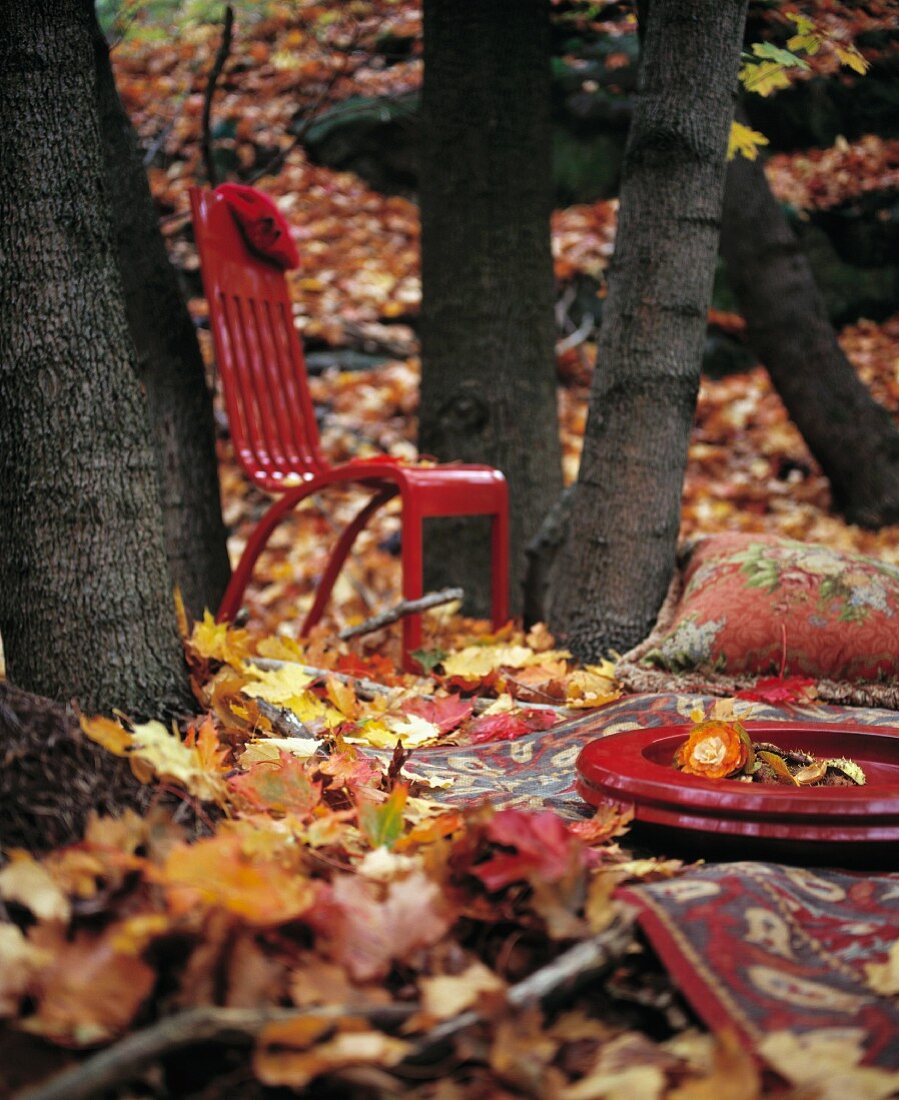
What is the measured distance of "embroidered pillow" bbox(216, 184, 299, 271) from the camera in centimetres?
339

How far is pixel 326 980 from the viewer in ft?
3.27

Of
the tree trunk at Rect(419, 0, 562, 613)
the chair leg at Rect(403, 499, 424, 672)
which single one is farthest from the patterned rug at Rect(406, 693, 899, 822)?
the tree trunk at Rect(419, 0, 562, 613)

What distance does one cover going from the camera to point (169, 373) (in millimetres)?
3311

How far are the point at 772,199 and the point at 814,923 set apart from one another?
15.8 feet

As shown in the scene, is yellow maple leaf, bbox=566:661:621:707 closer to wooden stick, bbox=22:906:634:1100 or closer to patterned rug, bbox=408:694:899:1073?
patterned rug, bbox=408:694:899:1073

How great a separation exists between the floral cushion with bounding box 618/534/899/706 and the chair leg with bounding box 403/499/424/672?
0.58m

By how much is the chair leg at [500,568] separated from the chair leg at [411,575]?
427 mm

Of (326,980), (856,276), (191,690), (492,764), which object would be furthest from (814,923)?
(856,276)

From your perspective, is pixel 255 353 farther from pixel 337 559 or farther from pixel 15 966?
pixel 15 966

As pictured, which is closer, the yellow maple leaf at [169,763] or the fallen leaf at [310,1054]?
the fallen leaf at [310,1054]

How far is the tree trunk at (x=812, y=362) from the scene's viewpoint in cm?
536

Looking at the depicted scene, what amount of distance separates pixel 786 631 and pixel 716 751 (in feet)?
2.90

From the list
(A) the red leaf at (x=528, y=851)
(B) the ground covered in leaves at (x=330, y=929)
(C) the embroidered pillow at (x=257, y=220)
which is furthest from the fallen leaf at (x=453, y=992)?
(C) the embroidered pillow at (x=257, y=220)

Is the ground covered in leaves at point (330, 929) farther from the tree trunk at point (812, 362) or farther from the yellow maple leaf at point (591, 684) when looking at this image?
the tree trunk at point (812, 362)
